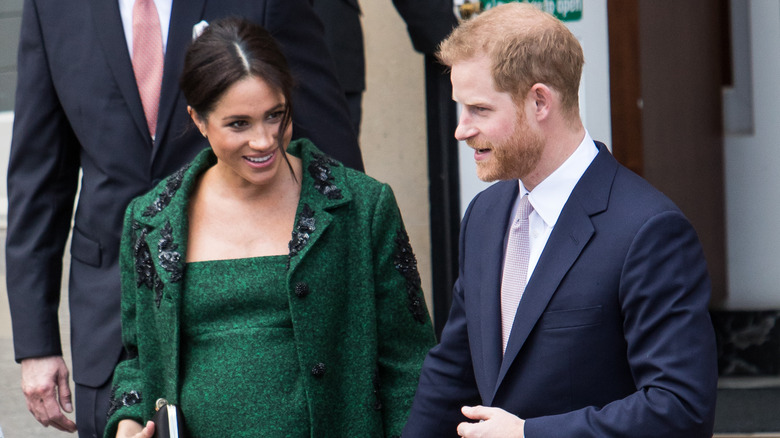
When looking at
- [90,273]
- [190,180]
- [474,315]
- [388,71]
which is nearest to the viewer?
[474,315]

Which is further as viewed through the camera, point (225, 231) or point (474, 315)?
point (225, 231)

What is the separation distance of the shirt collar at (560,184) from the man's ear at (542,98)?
0.36 feet

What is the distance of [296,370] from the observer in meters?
2.67

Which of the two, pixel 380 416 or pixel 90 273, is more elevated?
pixel 90 273

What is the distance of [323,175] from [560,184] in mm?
809

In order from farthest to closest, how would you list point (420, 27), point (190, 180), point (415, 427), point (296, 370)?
point (420, 27), point (190, 180), point (296, 370), point (415, 427)

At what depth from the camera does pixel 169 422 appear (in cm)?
262

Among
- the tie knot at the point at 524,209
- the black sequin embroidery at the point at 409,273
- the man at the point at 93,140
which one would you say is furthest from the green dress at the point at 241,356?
the tie knot at the point at 524,209

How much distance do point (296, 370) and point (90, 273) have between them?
2.62 ft

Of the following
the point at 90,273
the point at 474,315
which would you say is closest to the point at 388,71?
the point at 90,273

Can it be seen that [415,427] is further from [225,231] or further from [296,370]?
[225,231]

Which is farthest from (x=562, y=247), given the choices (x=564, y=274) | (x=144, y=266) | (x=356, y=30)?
(x=356, y=30)

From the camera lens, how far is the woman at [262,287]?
2.65m

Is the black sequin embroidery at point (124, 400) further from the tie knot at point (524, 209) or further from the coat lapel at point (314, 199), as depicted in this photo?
the tie knot at point (524, 209)
